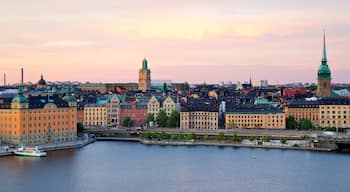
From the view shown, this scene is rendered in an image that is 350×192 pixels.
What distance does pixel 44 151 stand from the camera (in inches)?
1272

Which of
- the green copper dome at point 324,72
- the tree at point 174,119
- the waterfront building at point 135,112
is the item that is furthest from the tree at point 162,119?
the green copper dome at point 324,72

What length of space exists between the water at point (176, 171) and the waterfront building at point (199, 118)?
10104 mm

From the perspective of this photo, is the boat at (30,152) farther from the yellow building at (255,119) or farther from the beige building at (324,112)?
the beige building at (324,112)

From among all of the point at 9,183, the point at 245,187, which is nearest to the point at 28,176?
the point at 9,183

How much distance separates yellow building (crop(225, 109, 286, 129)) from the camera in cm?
4284

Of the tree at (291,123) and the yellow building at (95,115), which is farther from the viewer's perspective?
the yellow building at (95,115)

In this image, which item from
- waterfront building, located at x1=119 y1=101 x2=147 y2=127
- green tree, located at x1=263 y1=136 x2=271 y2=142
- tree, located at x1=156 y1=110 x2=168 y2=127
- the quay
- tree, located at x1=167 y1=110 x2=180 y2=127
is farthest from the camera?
waterfront building, located at x1=119 y1=101 x2=147 y2=127

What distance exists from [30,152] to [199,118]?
49.9ft

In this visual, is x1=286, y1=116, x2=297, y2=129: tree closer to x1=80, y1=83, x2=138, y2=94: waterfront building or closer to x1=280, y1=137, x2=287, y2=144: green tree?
x1=280, y1=137, x2=287, y2=144: green tree

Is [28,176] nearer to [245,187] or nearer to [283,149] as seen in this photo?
[245,187]

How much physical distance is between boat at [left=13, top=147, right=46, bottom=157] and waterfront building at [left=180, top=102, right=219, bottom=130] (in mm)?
13929

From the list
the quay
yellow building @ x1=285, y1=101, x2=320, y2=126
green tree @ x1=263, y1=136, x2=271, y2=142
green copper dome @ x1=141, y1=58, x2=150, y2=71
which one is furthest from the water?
green copper dome @ x1=141, y1=58, x2=150, y2=71

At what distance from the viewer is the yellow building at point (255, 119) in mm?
42844

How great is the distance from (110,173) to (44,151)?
725 cm
